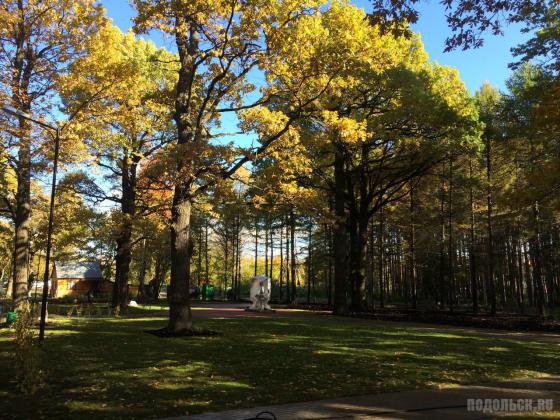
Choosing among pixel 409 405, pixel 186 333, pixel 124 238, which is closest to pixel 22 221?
pixel 124 238

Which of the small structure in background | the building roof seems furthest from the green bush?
the building roof

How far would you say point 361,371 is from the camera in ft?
27.6

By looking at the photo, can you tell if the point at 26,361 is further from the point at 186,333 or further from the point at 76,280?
the point at 76,280

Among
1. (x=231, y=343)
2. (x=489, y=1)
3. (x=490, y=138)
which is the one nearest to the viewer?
(x=489, y=1)

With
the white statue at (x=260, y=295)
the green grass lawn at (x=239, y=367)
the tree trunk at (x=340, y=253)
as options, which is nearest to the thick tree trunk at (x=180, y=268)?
the green grass lawn at (x=239, y=367)

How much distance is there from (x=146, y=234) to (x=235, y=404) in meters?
22.8

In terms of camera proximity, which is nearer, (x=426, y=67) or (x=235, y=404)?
(x=235, y=404)

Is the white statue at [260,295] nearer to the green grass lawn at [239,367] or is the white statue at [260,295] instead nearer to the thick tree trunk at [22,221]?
the green grass lawn at [239,367]

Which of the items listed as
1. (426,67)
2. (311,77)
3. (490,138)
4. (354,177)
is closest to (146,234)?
(354,177)

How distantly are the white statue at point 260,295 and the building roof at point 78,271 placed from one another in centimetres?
3685

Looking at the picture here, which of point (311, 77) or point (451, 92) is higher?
point (451, 92)

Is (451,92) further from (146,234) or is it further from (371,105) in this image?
(146,234)

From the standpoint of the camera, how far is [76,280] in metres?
58.1

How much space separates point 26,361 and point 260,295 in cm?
2166
